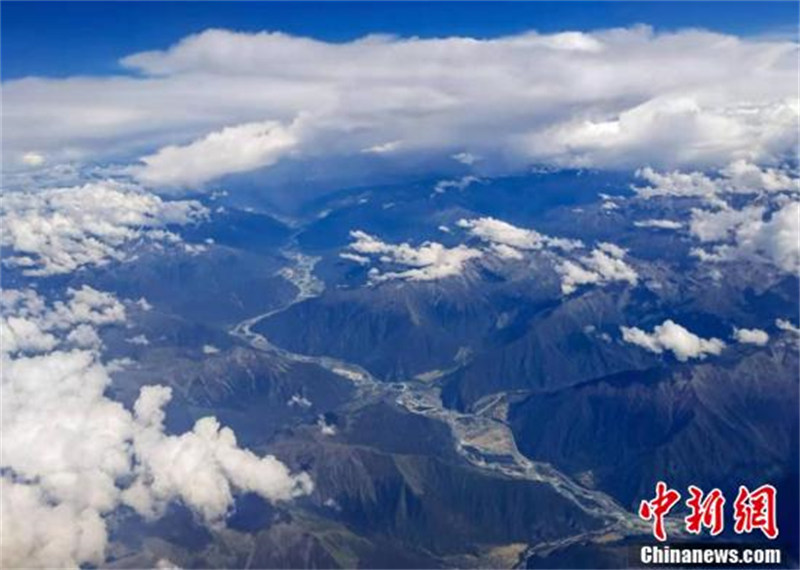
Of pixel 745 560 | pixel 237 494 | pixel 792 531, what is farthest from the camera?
pixel 237 494

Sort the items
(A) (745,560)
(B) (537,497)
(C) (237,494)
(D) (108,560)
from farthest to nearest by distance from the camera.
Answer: (B) (537,497), (C) (237,494), (D) (108,560), (A) (745,560)

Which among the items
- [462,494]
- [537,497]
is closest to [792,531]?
[537,497]

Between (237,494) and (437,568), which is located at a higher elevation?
(237,494)

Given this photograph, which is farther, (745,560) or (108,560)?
(108,560)

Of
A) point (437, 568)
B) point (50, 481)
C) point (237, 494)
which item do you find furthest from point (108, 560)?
point (437, 568)

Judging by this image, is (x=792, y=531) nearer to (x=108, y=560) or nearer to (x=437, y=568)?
(x=437, y=568)

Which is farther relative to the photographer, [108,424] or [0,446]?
[108,424]

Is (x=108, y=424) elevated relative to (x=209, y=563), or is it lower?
elevated

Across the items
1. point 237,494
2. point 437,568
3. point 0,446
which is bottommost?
point 437,568

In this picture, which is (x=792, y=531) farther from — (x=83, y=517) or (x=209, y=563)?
(x=83, y=517)
